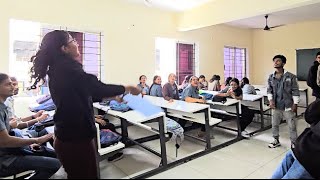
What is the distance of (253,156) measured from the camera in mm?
3053

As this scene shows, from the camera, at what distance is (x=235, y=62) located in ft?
26.9

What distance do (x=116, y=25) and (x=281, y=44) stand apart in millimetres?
5648

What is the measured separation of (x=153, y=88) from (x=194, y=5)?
233cm

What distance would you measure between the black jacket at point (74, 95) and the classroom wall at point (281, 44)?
769cm

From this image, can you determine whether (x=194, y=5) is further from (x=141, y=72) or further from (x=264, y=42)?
(x=264, y=42)

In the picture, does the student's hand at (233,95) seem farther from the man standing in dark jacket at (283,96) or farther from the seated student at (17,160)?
the seated student at (17,160)

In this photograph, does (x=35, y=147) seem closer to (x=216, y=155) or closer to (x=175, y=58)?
(x=216, y=155)

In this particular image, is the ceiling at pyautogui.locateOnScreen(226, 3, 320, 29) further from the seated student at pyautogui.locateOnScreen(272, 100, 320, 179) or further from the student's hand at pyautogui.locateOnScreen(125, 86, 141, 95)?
the student's hand at pyautogui.locateOnScreen(125, 86, 141, 95)

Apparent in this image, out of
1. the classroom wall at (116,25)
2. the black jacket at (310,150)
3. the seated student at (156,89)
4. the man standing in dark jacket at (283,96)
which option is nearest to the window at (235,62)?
the classroom wall at (116,25)

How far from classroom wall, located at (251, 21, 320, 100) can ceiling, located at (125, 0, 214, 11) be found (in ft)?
12.7

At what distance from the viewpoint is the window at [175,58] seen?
6207 millimetres

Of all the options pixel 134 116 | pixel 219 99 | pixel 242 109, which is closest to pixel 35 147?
pixel 134 116

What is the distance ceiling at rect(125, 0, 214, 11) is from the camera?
5121 millimetres

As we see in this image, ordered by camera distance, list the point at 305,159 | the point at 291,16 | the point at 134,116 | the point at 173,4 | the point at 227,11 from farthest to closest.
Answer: the point at 291,16
the point at 173,4
the point at 227,11
the point at 134,116
the point at 305,159
